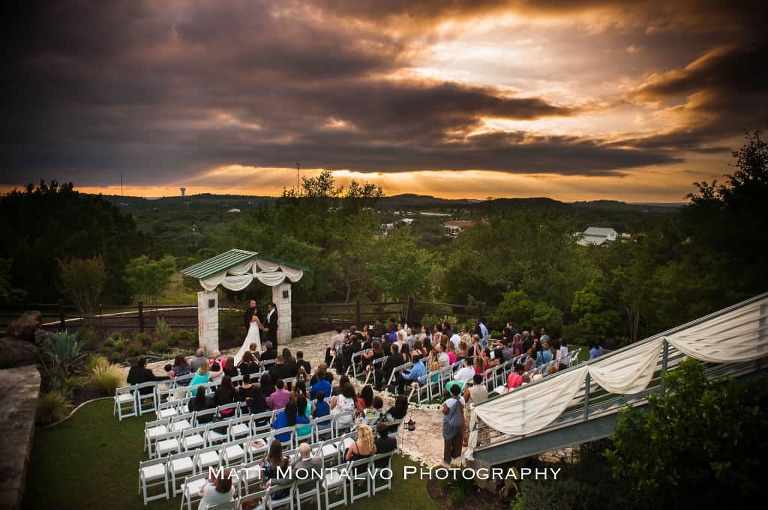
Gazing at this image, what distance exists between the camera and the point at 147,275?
30.3m

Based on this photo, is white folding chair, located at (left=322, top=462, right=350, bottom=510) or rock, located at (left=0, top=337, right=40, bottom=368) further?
rock, located at (left=0, top=337, right=40, bottom=368)

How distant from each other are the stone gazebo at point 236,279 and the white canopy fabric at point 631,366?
10.5 meters

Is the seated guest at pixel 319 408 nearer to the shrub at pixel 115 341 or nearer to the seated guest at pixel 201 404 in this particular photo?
the seated guest at pixel 201 404

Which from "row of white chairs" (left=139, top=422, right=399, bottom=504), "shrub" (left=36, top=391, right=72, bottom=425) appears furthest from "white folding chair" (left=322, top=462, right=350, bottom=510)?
"shrub" (left=36, top=391, right=72, bottom=425)

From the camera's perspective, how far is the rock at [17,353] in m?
13.2

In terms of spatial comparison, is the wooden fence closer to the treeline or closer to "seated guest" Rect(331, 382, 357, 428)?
the treeline

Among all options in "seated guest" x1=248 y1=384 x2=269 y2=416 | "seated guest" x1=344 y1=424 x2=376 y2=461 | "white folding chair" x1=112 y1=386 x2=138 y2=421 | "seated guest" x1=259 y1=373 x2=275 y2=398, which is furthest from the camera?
"white folding chair" x1=112 y1=386 x2=138 y2=421

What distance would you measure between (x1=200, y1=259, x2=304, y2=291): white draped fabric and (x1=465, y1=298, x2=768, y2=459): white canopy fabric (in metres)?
10.5

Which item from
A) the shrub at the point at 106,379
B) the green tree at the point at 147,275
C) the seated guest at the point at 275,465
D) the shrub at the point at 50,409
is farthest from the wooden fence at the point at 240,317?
the seated guest at the point at 275,465

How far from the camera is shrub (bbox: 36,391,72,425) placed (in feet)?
35.6

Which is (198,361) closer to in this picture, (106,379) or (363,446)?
(106,379)

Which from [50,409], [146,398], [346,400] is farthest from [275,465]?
[50,409]

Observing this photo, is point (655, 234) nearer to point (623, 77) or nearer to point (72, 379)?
point (623, 77)

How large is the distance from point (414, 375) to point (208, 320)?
7792 millimetres
